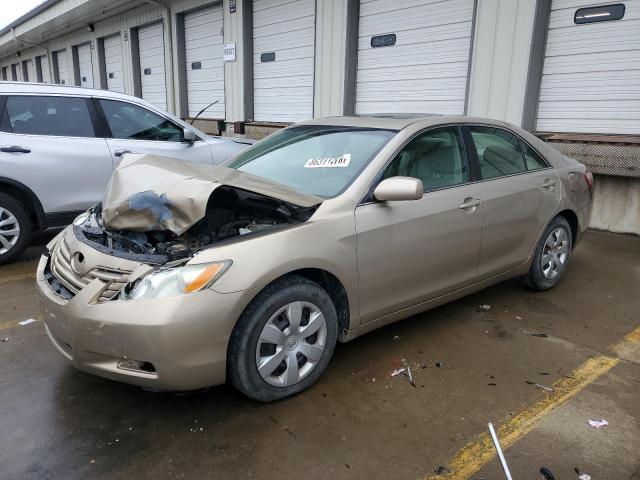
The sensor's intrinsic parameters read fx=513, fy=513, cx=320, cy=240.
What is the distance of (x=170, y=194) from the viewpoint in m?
2.76

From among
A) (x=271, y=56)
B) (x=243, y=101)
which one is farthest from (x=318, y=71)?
(x=243, y=101)

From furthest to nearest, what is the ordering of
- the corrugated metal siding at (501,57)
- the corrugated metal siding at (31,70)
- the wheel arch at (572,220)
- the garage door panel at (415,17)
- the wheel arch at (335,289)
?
1. the corrugated metal siding at (31,70)
2. the garage door panel at (415,17)
3. the corrugated metal siding at (501,57)
4. the wheel arch at (572,220)
5. the wheel arch at (335,289)

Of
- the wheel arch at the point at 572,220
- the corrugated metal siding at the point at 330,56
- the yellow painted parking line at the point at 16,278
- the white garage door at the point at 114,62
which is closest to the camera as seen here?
the wheel arch at the point at 572,220

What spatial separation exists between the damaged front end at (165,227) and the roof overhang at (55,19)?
13.4 metres

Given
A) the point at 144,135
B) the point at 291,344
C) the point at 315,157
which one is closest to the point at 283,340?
the point at 291,344

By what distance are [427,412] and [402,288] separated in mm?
797

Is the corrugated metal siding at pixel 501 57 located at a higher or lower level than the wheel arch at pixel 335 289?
higher

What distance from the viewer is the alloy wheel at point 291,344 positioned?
106 inches

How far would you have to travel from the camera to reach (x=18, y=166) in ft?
16.8

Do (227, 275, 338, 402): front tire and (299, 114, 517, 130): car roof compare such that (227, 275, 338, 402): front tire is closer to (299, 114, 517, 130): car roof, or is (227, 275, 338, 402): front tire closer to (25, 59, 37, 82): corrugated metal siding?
(299, 114, 517, 130): car roof

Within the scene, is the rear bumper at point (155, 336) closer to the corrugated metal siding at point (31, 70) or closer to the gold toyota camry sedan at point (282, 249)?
the gold toyota camry sedan at point (282, 249)

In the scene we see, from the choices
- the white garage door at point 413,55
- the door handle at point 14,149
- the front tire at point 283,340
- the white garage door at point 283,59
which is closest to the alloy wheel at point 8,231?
the door handle at point 14,149

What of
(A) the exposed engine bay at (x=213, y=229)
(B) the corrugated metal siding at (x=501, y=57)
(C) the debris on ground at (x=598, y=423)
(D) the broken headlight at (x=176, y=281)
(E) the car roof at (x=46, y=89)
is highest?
(B) the corrugated metal siding at (x=501, y=57)

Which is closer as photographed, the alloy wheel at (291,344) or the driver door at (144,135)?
the alloy wheel at (291,344)
